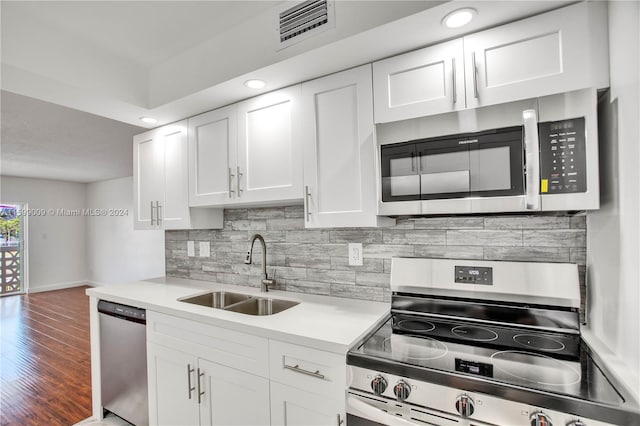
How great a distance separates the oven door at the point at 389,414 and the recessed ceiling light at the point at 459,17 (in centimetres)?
142

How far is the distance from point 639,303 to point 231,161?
1.96 m

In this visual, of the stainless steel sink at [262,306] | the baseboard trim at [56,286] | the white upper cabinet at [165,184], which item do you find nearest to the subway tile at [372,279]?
the stainless steel sink at [262,306]

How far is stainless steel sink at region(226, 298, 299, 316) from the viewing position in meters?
2.03

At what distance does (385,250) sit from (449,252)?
0.34m

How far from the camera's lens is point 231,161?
81.3 inches

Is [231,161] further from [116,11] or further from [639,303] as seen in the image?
[639,303]

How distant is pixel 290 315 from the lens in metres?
1.63

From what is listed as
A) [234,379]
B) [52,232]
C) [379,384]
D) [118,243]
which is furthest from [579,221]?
[52,232]

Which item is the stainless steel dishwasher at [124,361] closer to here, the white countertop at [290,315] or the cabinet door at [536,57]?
the white countertop at [290,315]

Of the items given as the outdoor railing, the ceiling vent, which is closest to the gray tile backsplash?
the ceiling vent

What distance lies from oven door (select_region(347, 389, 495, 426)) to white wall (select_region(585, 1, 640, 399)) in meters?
0.51

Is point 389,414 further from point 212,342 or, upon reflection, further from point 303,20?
point 303,20

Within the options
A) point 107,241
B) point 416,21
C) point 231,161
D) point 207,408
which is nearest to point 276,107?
point 231,161

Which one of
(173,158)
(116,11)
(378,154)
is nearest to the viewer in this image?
(378,154)
